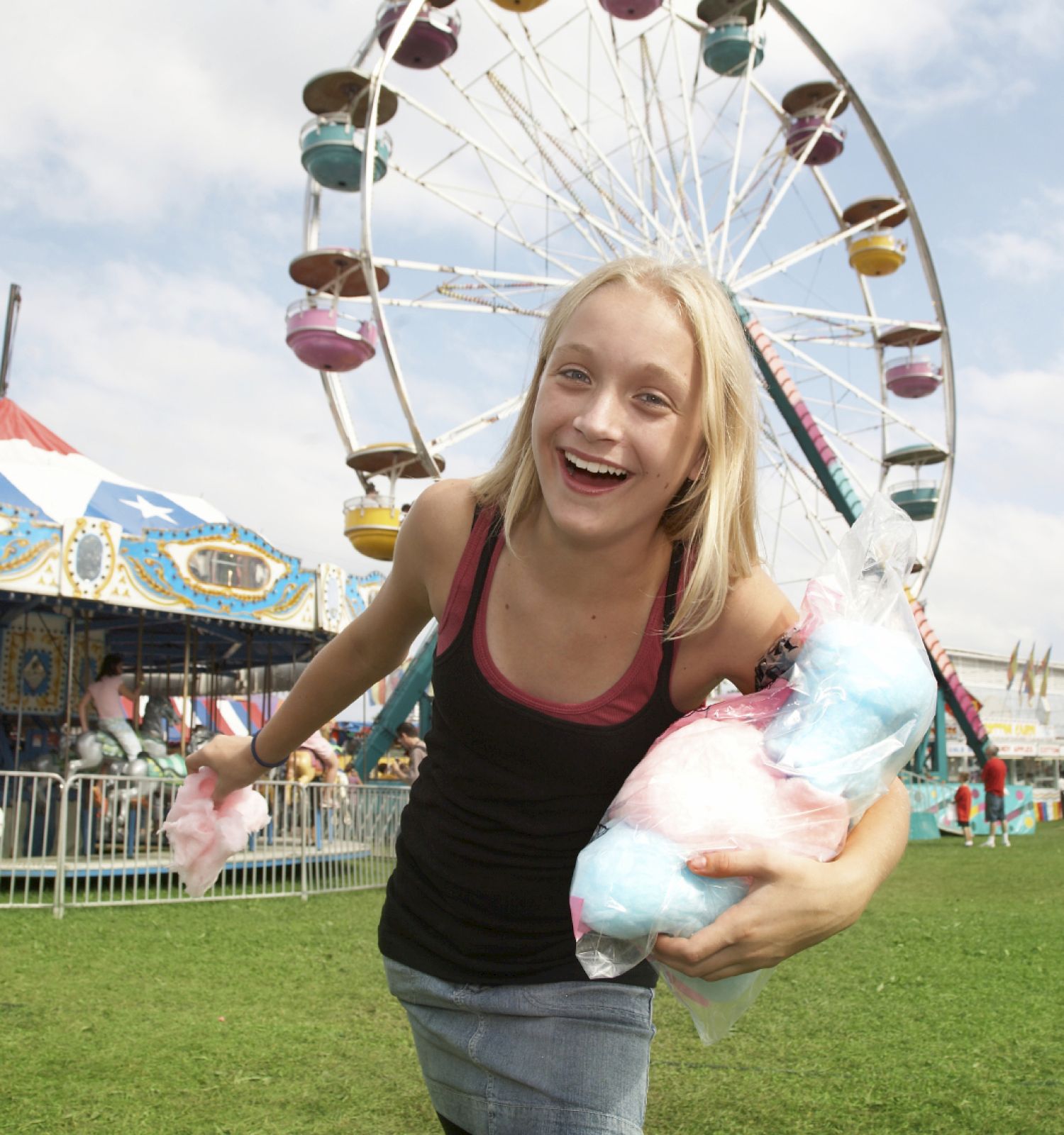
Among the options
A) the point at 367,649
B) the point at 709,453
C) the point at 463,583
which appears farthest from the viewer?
the point at 367,649

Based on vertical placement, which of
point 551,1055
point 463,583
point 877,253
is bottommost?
point 551,1055

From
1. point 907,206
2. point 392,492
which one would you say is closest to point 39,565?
point 392,492

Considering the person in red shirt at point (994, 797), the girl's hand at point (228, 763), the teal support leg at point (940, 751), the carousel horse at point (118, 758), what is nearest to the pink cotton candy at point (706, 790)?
the girl's hand at point (228, 763)

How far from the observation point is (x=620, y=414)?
146 centimetres

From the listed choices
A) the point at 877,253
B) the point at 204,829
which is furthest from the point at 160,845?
the point at 877,253

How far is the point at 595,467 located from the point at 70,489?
1237 cm

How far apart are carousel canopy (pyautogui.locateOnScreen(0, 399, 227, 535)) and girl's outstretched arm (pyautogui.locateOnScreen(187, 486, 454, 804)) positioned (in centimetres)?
995

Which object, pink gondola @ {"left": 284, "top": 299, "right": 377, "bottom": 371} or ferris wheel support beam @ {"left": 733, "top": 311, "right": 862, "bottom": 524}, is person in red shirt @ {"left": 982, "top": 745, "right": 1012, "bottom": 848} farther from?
pink gondola @ {"left": 284, "top": 299, "right": 377, "bottom": 371}

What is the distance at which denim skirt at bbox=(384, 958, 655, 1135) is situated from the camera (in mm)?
1470

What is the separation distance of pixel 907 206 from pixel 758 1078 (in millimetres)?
19101

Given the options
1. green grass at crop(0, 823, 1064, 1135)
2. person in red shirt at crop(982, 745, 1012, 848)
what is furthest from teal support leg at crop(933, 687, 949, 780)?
green grass at crop(0, 823, 1064, 1135)

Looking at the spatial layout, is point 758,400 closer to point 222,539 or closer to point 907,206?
point 222,539

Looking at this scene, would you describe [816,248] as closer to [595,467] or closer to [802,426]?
[802,426]

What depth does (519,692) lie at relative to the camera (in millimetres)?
1554
